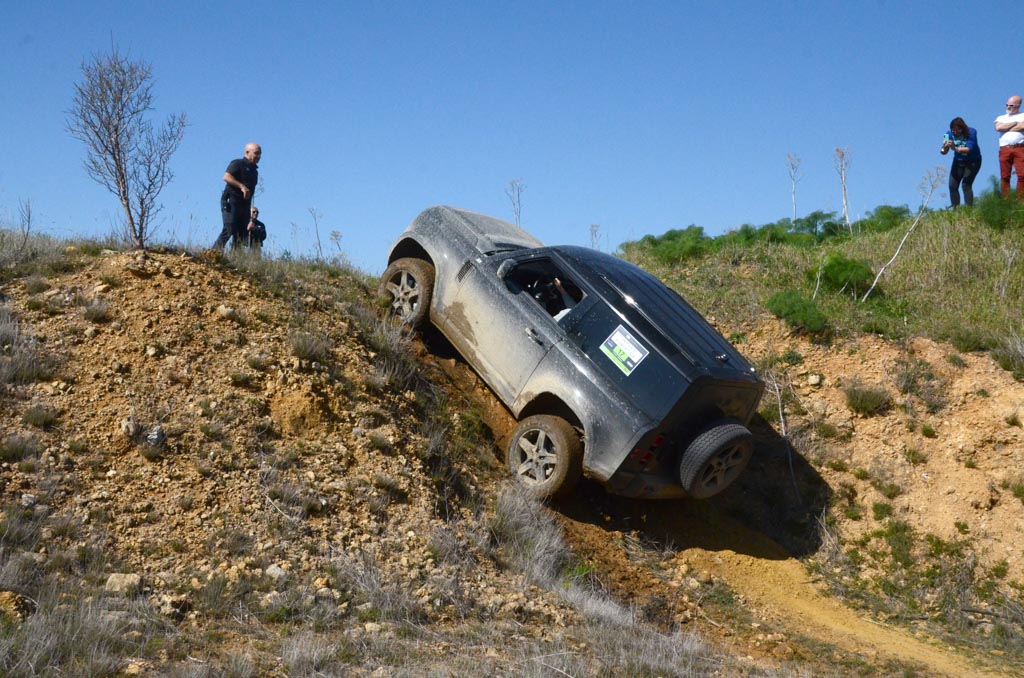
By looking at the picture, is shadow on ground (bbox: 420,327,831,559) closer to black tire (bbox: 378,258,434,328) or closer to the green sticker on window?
black tire (bbox: 378,258,434,328)

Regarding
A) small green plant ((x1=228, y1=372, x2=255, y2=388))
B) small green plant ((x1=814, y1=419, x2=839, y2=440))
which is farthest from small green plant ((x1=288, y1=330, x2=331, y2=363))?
small green plant ((x1=814, y1=419, x2=839, y2=440))

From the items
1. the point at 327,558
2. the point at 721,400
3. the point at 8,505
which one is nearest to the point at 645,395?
the point at 721,400

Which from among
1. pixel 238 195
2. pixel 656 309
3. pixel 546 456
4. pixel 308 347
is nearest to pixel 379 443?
pixel 308 347

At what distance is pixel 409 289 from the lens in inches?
346

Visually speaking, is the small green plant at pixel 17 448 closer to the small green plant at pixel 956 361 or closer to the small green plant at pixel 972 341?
the small green plant at pixel 956 361

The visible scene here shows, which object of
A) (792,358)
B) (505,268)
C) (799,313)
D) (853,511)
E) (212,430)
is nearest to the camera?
(212,430)

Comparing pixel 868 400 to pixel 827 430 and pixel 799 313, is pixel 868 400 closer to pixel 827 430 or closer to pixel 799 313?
pixel 827 430

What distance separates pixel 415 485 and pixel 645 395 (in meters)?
2.06

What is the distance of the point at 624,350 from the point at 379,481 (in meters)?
2.35

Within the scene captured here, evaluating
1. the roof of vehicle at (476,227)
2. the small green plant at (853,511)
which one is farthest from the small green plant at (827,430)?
the roof of vehicle at (476,227)

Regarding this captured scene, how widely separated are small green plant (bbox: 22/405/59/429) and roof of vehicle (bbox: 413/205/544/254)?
4073 millimetres

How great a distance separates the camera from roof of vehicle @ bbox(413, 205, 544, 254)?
27.3ft

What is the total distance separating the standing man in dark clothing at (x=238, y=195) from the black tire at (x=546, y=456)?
481 centimetres

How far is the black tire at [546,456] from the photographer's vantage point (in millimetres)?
6930
